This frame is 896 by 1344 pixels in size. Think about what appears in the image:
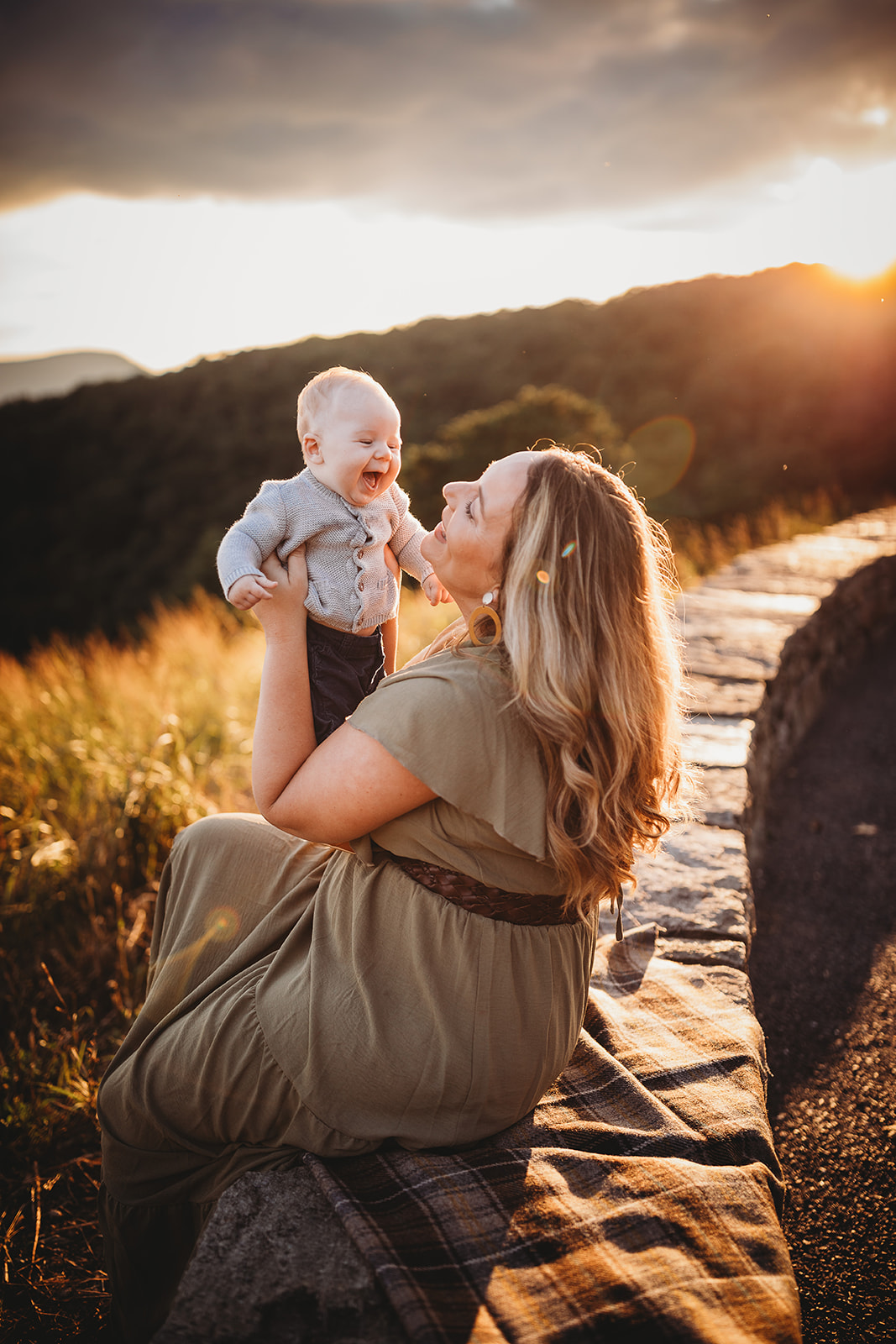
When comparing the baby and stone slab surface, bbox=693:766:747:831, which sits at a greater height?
the baby

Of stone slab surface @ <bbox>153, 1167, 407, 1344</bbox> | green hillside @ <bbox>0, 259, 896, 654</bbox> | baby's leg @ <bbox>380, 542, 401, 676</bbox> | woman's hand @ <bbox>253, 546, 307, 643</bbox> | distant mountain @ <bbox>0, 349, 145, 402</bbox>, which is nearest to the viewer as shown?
stone slab surface @ <bbox>153, 1167, 407, 1344</bbox>

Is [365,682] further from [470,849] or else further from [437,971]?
[437,971]

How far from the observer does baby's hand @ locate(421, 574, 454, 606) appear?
2027mm

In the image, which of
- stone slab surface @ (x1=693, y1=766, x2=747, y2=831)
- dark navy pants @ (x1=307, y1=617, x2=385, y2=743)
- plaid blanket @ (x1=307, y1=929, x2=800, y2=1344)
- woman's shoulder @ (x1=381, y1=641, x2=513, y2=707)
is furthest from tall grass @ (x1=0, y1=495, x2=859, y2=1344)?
stone slab surface @ (x1=693, y1=766, x2=747, y2=831)

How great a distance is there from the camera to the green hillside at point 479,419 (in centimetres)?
2106

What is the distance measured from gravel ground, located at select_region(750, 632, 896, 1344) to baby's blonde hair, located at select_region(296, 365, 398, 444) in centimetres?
237

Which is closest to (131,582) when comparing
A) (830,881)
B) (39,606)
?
(39,606)

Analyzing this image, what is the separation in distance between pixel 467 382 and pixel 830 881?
31556 millimetres

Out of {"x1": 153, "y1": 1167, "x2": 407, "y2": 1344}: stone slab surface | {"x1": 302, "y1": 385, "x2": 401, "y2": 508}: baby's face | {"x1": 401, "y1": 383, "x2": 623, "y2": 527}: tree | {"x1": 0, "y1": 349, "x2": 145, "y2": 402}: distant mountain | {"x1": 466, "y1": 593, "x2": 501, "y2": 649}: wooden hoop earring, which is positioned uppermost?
{"x1": 0, "y1": 349, "x2": 145, "y2": 402}: distant mountain

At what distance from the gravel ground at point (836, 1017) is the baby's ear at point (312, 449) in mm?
2306

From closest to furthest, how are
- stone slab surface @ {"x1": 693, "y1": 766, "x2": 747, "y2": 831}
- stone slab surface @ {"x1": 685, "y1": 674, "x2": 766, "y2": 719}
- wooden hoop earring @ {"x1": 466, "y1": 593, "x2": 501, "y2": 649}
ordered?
wooden hoop earring @ {"x1": 466, "y1": 593, "x2": 501, "y2": 649} < stone slab surface @ {"x1": 693, "y1": 766, "x2": 747, "y2": 831} < stone slab surface @ {"x1": 685, "y1": 674, "x2": 766, "y2": 719}

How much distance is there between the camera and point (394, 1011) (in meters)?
1.49

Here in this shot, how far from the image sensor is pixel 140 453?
118 ft

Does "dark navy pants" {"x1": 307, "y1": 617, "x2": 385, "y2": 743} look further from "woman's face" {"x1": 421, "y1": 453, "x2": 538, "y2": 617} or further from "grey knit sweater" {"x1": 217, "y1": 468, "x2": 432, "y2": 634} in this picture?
"woman's face" {"x1": 421, "y1": 453, "x2": 538, "y2": 617}
